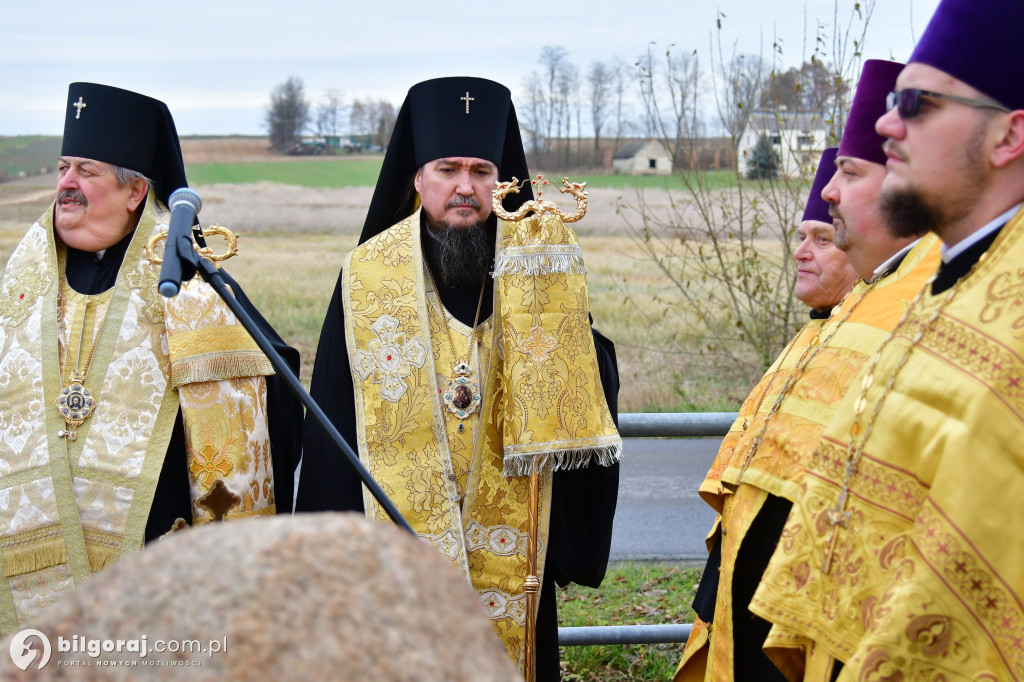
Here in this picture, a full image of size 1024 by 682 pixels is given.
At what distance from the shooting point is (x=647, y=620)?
204 inches

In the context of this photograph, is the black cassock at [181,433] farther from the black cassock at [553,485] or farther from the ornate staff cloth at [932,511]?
the ornate staff cloth at [932,511]

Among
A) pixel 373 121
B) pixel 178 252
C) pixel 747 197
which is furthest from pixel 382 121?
pixel 178 252

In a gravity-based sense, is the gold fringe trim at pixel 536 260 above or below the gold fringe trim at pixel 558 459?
above

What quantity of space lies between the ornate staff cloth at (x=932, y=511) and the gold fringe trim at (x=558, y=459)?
3.73 feet

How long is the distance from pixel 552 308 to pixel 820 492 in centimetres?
132

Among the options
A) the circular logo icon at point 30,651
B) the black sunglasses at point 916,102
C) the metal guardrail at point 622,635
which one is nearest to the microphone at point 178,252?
the circular logo icon at point 30,651

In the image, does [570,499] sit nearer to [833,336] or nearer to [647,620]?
[833,336]

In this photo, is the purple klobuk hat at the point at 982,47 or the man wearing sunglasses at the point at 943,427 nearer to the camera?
the man wearing sunglasses at the point at 943,427

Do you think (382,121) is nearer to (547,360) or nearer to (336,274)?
(336,274)

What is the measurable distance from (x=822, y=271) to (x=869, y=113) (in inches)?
22.2

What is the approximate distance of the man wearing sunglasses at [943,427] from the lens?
6.32 ft

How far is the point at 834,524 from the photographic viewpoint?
2240 millimetres

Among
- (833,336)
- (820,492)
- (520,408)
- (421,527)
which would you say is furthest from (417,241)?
(820,492)

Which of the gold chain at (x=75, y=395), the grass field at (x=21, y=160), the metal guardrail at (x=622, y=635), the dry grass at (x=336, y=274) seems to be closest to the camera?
the gold chain at (x=75, y=395)
